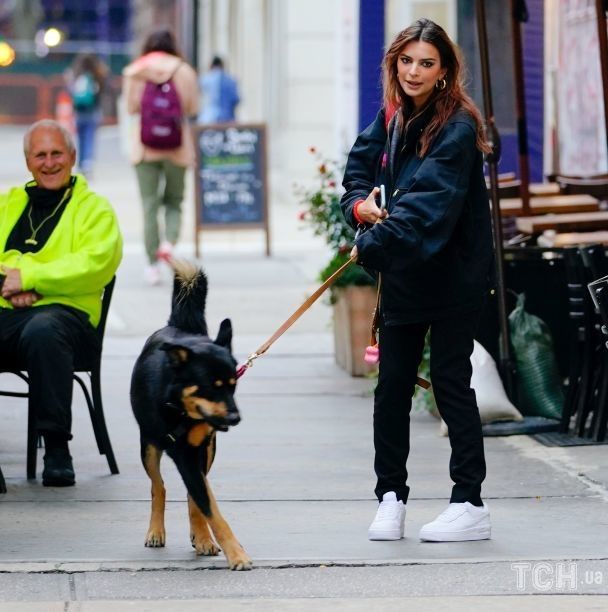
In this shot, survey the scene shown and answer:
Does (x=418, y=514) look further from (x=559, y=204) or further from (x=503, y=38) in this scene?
(x=503, y=38)

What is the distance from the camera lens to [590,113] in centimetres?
1112

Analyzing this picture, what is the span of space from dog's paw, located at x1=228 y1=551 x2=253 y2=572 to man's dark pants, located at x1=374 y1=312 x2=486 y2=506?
0.62 m

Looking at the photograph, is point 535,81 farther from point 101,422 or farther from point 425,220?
point 425,220

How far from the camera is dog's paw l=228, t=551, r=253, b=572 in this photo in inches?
199

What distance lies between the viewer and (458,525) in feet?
17.5

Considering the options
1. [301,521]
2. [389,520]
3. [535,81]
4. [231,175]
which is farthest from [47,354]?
[231,175]

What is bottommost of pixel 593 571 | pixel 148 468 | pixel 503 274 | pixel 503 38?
pixel 593 571

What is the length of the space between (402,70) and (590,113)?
6.18 metres

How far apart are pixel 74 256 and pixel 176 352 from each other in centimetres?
173

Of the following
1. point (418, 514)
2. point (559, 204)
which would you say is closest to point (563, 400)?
point (559, 204)

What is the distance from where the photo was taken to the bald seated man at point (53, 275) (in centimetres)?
629

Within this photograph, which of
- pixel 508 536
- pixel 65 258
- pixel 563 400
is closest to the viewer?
pixel 508 536

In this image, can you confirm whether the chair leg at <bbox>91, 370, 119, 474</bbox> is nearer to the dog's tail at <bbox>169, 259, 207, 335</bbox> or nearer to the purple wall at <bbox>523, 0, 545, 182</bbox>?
the dog's tail at <bbox>169, 259, 207, 335</bbox>

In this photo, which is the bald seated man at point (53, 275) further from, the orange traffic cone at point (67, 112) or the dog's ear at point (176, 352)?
the orange traffic cone at point (67, 112)
